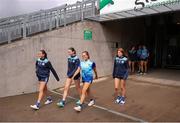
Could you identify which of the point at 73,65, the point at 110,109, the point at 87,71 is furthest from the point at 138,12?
the point at 110,109

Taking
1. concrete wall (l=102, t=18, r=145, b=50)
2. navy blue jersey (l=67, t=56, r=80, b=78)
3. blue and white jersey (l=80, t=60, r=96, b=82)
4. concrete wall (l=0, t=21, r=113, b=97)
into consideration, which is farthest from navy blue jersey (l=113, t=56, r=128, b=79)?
concrete wall (l=102, t=18, r=145, b=50)

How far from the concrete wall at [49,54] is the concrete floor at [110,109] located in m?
0.66

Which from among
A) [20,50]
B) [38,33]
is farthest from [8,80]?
[38,33]

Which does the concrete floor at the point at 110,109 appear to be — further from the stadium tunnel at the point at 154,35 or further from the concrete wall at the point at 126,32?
the stadium tunnel at the point at 154,35

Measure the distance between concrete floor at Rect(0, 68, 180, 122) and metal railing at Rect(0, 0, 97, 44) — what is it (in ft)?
8.34

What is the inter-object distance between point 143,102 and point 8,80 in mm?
5007

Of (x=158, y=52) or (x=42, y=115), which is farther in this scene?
(x=158, y=52)

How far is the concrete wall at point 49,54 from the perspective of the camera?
31.2 feet

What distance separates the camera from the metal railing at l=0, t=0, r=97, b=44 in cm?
998

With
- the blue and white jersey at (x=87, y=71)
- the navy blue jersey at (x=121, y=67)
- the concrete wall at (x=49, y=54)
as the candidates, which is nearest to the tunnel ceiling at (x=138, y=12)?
the concrete wall at (x=49, y=54)

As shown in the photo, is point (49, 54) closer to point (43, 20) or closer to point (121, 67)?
point (43, 20)

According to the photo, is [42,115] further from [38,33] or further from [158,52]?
[158,52]

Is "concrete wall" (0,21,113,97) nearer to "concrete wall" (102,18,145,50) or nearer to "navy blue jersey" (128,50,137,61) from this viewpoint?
"concrete wall" (102,18,145,50)

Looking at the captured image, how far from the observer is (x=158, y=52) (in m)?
17.1
